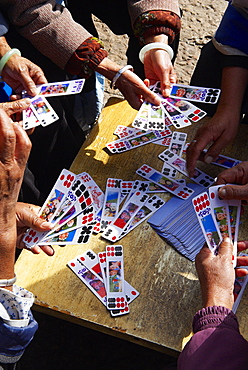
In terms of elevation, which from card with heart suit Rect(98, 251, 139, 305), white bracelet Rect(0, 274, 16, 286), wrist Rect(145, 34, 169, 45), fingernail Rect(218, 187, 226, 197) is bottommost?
card with heart suit Rect(98, 251, 139, 305)

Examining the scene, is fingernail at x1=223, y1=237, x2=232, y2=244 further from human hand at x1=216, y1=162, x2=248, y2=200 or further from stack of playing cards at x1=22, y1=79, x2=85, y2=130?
stack of playing cards at x1=22, y1=79, x2=85, y2=130

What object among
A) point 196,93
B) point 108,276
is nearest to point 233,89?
point 196,93

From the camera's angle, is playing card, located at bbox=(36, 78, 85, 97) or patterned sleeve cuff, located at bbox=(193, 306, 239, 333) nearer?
patterned sleeve cuff, located at bbox=(193, 306, 239, 333)

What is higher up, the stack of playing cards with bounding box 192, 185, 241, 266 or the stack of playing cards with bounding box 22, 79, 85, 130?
the stack of playing cards with bounding box 22, 79, 85, 130

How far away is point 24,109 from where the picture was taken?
7.18ft

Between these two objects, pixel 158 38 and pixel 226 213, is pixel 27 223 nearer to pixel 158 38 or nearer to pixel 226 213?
pixel 226 213

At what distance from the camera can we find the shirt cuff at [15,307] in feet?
4.98

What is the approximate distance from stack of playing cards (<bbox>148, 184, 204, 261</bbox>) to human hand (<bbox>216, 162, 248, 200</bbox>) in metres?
0.21

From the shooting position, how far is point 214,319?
4.73ft

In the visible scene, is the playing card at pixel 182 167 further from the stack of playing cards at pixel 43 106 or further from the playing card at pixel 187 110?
the stack of playing cards at pixel 43 106

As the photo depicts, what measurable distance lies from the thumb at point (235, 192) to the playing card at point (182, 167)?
12.3 inches

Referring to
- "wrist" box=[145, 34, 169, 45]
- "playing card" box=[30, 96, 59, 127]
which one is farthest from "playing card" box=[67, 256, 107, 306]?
"wrist" box=[145, 34, 169, 45]

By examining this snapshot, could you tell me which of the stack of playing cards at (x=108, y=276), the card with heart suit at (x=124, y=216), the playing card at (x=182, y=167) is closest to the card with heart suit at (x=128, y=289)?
the stack of playing cards at (x=108, y=276)

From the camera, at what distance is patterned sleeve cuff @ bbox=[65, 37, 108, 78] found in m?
2.27
